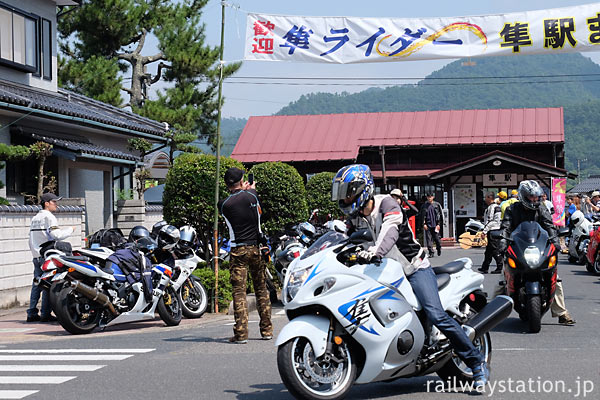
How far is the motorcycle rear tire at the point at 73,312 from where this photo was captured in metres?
10.4

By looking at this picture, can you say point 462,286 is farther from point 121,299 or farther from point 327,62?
point 327,62

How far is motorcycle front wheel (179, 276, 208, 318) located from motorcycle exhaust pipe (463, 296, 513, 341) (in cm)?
601

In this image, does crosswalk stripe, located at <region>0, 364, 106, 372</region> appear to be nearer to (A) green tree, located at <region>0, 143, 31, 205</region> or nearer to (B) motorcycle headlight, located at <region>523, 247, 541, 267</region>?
(B) motorcycle headlight, located at <region>523, 247, 541, 267</region>

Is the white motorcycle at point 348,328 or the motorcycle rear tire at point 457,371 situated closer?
the white motorcycle at point 348,328

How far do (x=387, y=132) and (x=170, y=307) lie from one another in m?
32.4

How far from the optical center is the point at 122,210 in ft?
74.7

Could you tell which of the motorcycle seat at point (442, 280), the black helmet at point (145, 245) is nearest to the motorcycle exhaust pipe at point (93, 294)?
the black helmet at point (145, 245)

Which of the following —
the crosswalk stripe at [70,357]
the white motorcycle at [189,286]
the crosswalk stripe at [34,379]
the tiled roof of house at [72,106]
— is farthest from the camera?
the tiled roof of house at [72,106]

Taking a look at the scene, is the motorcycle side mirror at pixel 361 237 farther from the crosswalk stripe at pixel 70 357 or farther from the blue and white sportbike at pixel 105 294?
the blue and white sportbike at pixel 105 294

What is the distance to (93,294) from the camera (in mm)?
10469

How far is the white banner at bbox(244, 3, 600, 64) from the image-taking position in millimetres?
12484

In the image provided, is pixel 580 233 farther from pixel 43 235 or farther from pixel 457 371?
pixel 457 371

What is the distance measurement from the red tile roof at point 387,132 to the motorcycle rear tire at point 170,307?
94.9 feet

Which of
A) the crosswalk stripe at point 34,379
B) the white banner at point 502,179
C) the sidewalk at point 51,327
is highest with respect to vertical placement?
the white banner at point 502,179
